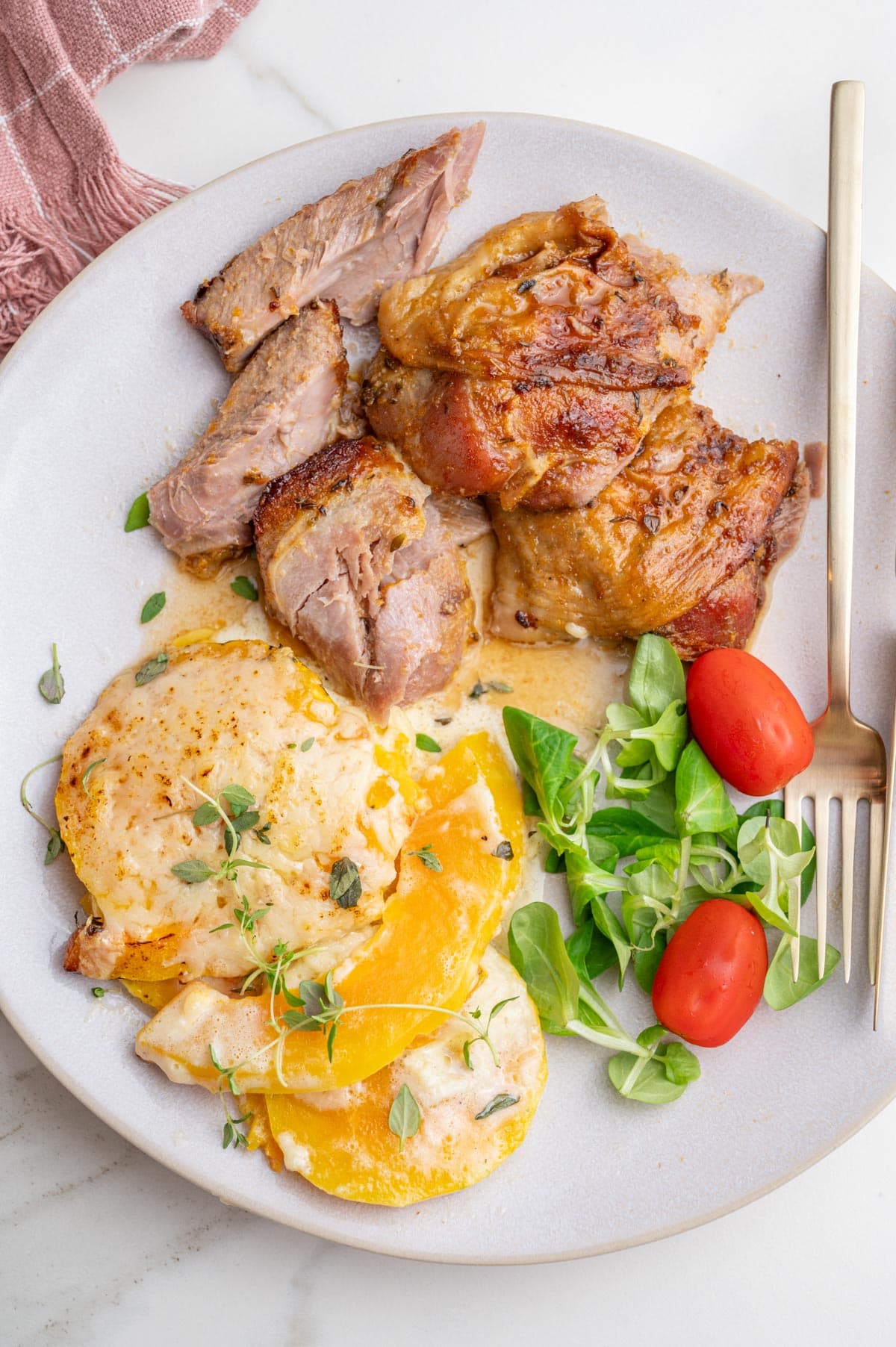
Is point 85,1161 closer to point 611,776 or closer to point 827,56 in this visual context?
point 611,776

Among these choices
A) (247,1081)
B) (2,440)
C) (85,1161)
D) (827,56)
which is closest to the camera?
(247,1081)

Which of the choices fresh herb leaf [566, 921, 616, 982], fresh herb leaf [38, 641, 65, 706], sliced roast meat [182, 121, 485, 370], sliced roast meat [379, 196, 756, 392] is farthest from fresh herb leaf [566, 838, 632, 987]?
sliced roast meat [182, 121, 485, 370]

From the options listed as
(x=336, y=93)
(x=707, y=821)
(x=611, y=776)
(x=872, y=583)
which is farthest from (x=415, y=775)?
(x=336, y=93)

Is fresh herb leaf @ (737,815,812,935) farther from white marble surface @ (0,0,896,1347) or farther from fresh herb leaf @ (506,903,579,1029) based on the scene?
white marble surface @ (0,0,896,1347)

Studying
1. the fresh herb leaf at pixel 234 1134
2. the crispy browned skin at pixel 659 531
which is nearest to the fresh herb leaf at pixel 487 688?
the crispy browned skin at pixel 659 531

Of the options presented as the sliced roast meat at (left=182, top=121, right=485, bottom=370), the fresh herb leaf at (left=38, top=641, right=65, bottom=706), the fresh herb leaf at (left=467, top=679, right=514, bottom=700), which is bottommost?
the fresh herb leaf at (left=467, top=679, right=514, bottom=700)

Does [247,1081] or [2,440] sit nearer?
[247,1081]
